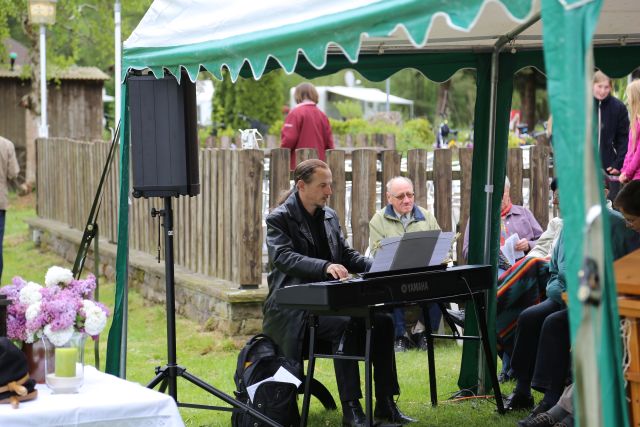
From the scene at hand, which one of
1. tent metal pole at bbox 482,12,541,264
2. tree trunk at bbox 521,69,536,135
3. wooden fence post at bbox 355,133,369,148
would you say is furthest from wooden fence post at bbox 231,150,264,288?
tree trunk at bbox 521,69,536,135

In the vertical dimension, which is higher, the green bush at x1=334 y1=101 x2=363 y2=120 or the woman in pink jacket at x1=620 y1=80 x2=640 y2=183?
the green bush at x1=334 y1=101 x2=363 y2=120

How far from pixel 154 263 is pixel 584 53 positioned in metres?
8.50

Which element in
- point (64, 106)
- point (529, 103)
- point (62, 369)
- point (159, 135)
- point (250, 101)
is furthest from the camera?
point (529, 103)

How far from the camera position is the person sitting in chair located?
21.0ft

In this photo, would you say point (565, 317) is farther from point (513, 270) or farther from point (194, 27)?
point (194, 27)

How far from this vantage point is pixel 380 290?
19.2ft

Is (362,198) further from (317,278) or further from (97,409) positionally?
(97,409)

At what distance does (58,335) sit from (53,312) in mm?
95

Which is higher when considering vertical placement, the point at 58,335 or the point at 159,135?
the point at 159,135

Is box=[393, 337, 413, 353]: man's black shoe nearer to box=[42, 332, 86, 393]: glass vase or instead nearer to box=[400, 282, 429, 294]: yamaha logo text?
box=[400, 282, 429, 294]: yamaha logo text

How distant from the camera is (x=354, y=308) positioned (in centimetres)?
589


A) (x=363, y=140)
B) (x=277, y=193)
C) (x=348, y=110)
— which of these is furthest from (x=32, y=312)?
(x=348, y=110)

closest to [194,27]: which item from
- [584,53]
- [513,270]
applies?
[584,53]

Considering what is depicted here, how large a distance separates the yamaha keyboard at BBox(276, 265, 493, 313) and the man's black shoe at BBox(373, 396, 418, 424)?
2.64 ft
